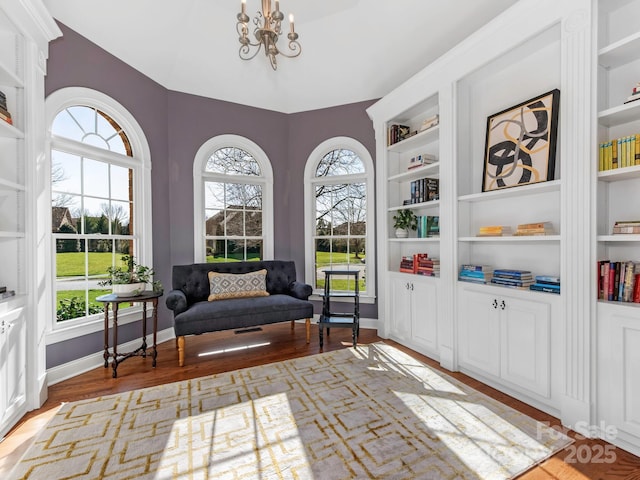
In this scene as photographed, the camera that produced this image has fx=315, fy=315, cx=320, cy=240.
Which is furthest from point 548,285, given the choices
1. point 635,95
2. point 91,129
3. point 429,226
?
point 91,129

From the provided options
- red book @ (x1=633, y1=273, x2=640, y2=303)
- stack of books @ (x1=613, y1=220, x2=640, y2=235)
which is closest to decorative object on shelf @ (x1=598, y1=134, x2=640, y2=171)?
stack of books @ (x1=613, y1=220, x2=640, y2=235)

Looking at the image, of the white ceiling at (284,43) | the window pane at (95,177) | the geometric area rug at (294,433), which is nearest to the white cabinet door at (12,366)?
the geometric area rug at (294,433)

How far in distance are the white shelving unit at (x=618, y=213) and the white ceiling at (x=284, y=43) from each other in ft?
3.53

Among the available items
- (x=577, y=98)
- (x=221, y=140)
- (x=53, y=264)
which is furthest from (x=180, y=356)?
(x=577, y=98)

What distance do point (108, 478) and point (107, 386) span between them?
1277 mm

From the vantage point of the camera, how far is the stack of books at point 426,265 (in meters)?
3.25

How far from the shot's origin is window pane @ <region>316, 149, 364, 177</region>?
4.45 meters

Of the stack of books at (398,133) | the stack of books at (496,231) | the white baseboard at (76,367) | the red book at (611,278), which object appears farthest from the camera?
the stack of books at (398,133)

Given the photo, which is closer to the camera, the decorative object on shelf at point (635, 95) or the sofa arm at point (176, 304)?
the decorative object on shelf at point (635, 95)

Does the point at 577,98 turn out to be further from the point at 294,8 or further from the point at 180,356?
the point at 180,356

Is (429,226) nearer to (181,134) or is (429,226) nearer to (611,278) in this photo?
(611,278)

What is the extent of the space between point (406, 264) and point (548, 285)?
1.58 m

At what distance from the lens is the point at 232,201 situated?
4.52 m

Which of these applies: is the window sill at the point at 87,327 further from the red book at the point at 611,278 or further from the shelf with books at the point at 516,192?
the red book at the point at 611,278
